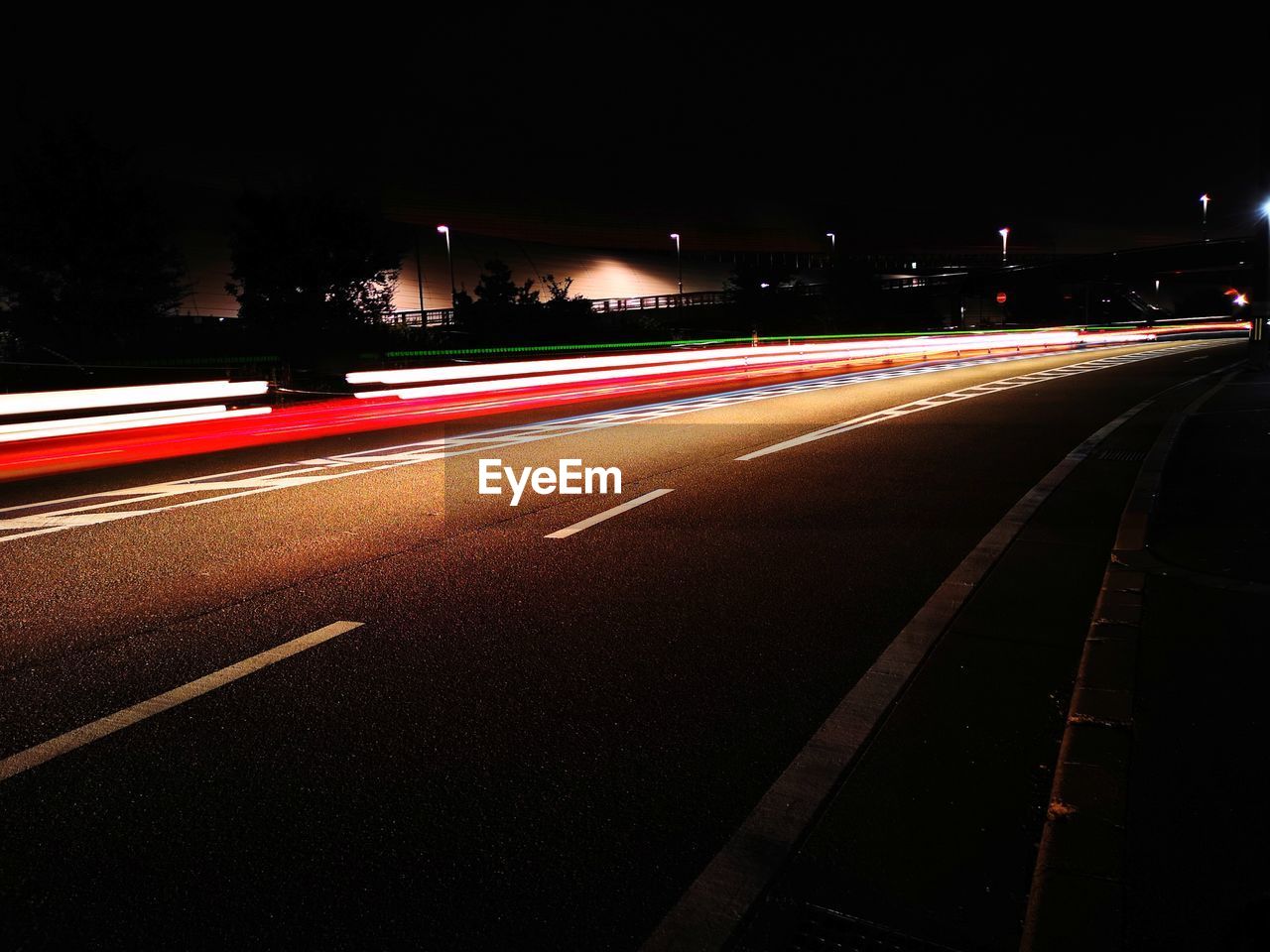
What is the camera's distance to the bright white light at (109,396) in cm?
1310

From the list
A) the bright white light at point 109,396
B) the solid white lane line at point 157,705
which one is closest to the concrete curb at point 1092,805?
the solid white lane line at point 157,705

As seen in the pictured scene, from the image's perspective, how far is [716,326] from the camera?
6253 centimetres

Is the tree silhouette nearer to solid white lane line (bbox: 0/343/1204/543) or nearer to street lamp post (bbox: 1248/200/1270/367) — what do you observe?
solid white lane line (bbox: 0/343/1204/543)

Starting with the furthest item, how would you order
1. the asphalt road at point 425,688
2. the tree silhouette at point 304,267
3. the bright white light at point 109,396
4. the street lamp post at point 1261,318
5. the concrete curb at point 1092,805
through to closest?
the tree silhouette at point 304,267 → the street lamp post at point 1261,318 → the bright white light at point 109,396 → the asphalt road at point 425,688 → the concrete curb at point 1092,805

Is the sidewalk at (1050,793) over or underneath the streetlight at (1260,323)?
underneath

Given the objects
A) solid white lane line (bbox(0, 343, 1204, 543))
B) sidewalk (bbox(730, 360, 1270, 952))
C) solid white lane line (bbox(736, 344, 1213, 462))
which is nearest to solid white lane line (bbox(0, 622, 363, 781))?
sidewalk (bbox(730, 360, 1270, 952))

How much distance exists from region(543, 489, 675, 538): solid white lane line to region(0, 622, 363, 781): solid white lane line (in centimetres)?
224

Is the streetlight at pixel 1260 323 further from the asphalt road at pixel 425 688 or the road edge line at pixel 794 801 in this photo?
the road edge line at pixel 794 801

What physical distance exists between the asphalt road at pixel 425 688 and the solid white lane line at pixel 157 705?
59 mm

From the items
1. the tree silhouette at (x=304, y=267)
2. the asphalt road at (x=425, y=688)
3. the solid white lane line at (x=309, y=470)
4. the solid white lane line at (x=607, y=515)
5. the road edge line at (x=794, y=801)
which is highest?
the tree silhouette at (x=304, y=267)

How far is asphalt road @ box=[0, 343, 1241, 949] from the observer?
2.44 metres

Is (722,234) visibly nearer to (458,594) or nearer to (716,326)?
(716,326)

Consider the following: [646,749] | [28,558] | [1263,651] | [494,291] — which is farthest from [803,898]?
[494,291]

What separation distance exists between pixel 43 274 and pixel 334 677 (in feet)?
96.8
